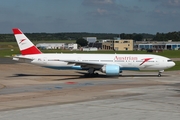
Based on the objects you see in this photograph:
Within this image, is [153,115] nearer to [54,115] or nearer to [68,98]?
[54,115]

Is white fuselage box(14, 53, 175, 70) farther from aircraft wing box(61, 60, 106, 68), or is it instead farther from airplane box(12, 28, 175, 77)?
aircraft wing box(61, 60, 106, 68)

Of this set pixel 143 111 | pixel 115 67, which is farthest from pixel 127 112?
pixel 115 67

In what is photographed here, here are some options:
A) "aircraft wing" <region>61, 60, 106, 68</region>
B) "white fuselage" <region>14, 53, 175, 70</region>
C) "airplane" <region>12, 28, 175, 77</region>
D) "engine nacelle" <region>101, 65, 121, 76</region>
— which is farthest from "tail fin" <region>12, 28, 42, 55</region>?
"engine nacelle" <region>101, 65, 121, 76</region>

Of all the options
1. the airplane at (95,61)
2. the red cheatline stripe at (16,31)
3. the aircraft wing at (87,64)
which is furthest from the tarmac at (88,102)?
the red cheatline stripe at (16,31)

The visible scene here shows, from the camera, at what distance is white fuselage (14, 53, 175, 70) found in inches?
1900

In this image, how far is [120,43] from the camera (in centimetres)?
19238

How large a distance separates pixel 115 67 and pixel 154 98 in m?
17.1

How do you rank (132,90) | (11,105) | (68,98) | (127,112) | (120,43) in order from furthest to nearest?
1. (120,43)
2. (132,90)
3. (68,98)
4. (11,105)
5. (127,112)

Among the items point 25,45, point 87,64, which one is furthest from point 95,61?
point 25,45

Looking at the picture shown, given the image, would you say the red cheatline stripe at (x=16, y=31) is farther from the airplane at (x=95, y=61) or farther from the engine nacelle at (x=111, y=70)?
the engine nacelle at (x=111, y=70)

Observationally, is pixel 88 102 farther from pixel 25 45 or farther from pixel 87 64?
pixel 25 45

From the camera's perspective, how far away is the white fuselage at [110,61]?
158ft

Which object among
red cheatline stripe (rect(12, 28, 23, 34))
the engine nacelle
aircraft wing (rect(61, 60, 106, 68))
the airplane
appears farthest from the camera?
red cheatline stripe (rect(12, 28, 23, 34))

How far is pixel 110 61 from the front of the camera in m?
48.3
